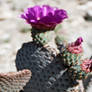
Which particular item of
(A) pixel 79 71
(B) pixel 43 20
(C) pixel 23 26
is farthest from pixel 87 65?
(C) pixel 23 26

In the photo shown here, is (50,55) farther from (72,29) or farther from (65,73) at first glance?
(72,29)

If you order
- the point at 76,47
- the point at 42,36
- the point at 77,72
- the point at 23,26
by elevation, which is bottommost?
the point at 77,72

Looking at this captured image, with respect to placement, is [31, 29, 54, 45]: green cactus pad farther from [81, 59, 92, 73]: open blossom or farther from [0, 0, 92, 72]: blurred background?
[0, 0, 92, 72]: blurred background

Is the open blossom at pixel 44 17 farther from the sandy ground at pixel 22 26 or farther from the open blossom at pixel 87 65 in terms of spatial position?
the sandy ground at pixel 22 26

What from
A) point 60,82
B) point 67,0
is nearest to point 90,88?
point 60,82

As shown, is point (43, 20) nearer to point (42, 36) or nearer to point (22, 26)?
point (42, 36)

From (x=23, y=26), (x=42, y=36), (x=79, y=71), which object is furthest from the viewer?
(x=23, y=26)

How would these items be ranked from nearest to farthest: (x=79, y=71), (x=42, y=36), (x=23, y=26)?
(x=79, y=71) < (x=42, y=36) < (x=23, y=26)
